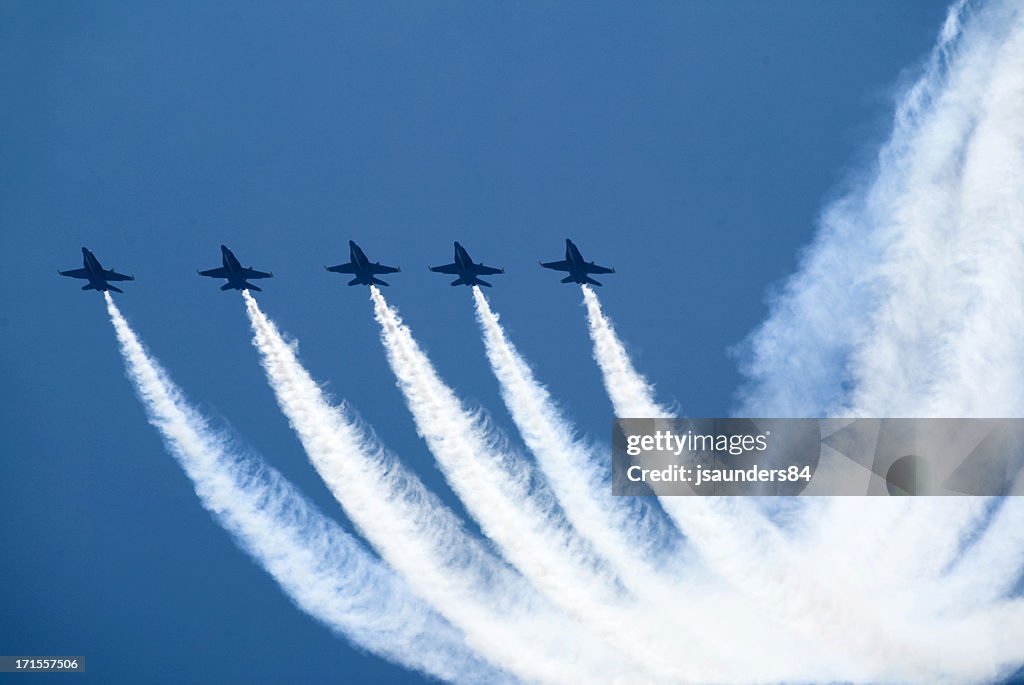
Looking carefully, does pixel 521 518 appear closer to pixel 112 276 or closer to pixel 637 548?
pixel 637 548

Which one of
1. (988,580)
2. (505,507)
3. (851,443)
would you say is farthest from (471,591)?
(988,580)

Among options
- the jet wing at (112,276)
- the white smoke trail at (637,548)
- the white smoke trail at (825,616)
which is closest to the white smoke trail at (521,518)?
the white smoke trail at (637,548)

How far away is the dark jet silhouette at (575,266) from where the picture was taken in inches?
2635

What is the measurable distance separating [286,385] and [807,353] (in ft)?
80.9

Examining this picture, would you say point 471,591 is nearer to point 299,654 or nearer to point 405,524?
point 405,524

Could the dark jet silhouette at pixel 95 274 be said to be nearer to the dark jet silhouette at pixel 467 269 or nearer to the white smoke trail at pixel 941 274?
the dark jet silhouette at pixel 467 269

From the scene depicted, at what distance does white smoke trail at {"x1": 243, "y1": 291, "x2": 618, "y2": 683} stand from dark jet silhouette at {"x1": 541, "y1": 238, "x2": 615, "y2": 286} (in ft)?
39.8

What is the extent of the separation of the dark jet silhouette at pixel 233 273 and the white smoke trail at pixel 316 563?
700 centimetres

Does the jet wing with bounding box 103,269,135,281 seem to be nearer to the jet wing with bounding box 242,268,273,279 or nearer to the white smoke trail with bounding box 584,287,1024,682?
the jet wing with bounding box 242,268,273,279

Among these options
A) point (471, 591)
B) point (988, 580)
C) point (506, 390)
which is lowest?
point (471, 591)

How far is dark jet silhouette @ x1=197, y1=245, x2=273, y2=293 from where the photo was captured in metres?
68.9

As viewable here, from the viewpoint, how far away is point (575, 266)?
6738cm

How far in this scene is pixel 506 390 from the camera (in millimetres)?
66688

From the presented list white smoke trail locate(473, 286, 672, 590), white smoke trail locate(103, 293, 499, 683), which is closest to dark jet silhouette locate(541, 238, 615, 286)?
white smoke trail locate(473, 286, 672, 590)
